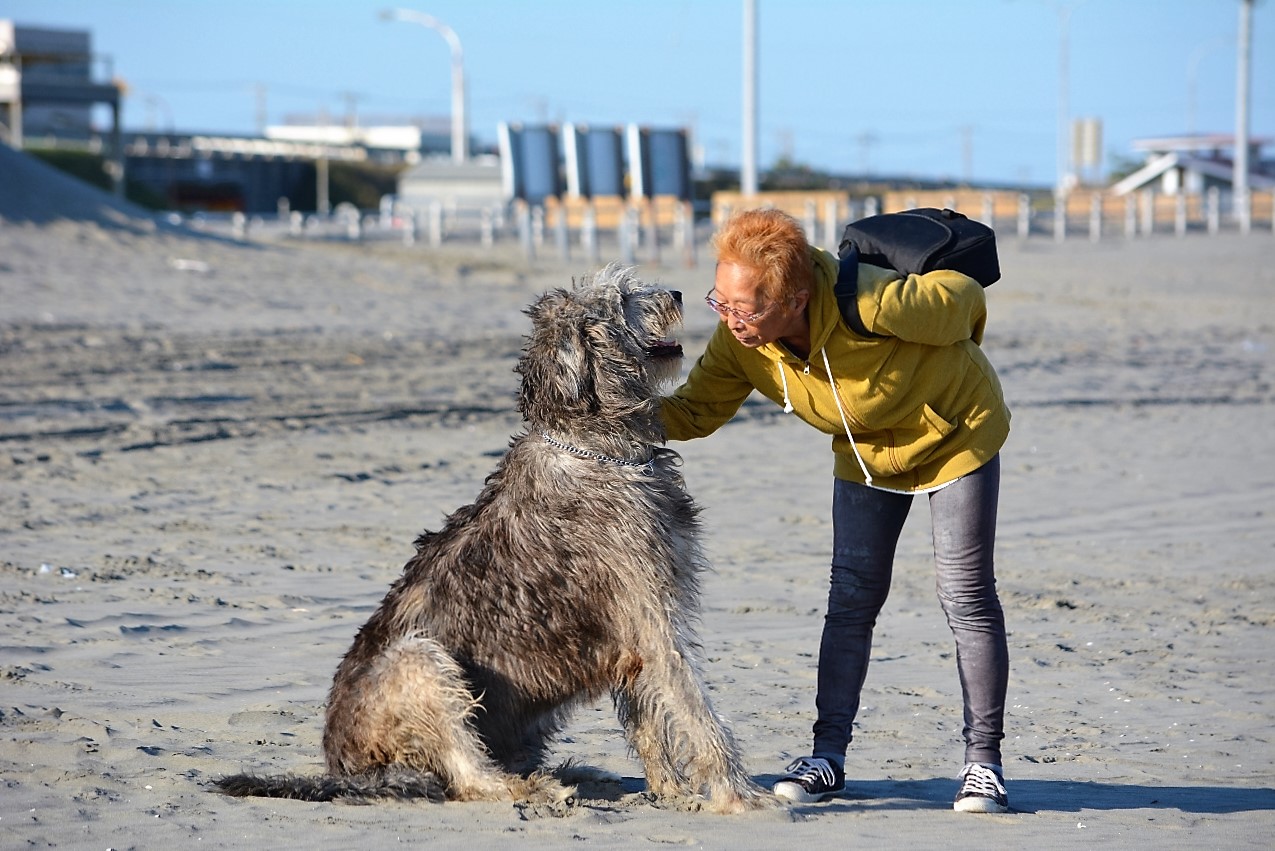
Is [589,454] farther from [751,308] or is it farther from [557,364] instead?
[751,308]

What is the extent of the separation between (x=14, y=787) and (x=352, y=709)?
3.50 feet

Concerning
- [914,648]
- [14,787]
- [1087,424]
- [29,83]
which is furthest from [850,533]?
[29,83]

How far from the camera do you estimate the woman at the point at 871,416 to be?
13.2 feet

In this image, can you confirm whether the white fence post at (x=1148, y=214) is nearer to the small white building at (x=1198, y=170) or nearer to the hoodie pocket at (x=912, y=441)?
the small white building at (x=1198, y=170)

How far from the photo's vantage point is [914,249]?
13.5 ft

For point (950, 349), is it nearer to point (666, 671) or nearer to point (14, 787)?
point (666, 671)

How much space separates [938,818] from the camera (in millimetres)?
4270

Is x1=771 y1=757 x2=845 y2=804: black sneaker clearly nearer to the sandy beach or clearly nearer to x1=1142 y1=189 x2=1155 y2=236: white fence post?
the sandy beach

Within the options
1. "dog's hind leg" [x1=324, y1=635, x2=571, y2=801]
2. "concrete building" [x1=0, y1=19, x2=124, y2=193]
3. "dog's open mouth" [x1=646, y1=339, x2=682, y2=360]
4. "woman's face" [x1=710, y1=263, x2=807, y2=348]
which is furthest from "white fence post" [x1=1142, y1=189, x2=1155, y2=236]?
"dog's hind leg" [x1=324, y1=635, x2=571, y2=801]

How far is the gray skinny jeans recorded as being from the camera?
426cm

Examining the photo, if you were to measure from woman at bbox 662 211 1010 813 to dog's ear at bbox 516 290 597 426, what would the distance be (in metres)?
0.42

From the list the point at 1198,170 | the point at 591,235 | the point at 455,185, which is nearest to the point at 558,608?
the point at 591,235

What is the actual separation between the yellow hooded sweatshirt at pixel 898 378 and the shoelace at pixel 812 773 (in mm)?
935

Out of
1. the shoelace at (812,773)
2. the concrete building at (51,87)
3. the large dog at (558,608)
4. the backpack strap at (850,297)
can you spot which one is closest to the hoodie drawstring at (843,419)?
the backpack strap at (850,297)
